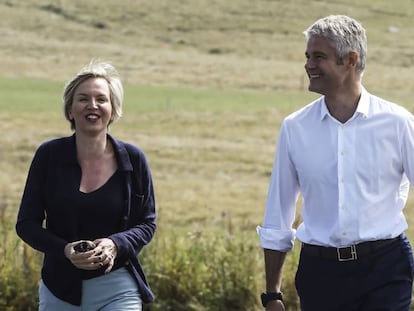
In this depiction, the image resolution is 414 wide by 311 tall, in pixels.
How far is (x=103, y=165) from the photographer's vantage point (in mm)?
5441

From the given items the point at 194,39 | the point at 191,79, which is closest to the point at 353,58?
the point at 191,79

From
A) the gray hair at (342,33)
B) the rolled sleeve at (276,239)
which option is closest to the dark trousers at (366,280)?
the rolled sleeve at (276,239)

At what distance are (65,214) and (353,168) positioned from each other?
4.16 ft

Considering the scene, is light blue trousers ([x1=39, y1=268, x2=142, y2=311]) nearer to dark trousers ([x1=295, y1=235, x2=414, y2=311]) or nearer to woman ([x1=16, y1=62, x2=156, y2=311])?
woman ([x1=16, y1=62, x2=156, y2=311])

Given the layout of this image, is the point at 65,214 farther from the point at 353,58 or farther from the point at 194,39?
the point at 194,39

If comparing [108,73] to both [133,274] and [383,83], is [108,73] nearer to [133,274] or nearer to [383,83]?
[133,274]

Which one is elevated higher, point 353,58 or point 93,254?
point 353,58

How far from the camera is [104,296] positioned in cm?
526

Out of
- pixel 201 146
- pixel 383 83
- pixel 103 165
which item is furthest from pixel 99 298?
pixel 383 83

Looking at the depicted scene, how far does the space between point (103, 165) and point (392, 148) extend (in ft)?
4.29

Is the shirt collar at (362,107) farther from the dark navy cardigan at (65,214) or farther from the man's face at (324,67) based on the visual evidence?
the dark navy cardigan at (65,214)

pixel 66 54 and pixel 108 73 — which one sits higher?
pixel 108 73

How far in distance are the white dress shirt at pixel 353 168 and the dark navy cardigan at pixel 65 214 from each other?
28.2 inches

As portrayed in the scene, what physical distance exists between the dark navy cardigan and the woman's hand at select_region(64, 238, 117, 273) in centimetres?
7
